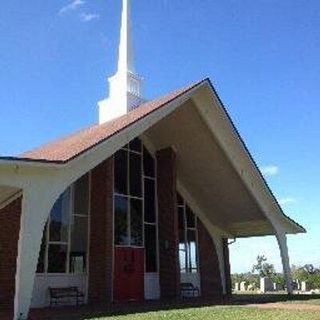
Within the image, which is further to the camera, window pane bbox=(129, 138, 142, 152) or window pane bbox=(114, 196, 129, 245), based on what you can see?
window pane bbox=(129, 138, 142, 152)

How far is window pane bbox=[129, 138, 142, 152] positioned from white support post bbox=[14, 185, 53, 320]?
7973 mm

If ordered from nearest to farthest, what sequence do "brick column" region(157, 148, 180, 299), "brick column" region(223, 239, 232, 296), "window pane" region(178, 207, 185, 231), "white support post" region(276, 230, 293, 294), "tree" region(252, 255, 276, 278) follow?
"brick column" region(157, 148, 180, 299), "white support post" region(276, 230, 293, 294), "window pane" region(178, 207, 185, 231), "brick column" region(223, 239, 232, 296), "tree" region(252, 255, 276, 278)

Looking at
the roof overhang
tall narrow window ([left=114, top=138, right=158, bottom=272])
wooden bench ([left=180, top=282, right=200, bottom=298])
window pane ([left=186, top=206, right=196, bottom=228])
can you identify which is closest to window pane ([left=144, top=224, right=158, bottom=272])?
tall narrow window ([left=114, top=138, right=158, bottom=272])

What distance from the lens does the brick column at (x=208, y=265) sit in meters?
22.4

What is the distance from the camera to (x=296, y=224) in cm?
2197

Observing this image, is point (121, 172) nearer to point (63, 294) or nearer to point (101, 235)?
point (101, 235)

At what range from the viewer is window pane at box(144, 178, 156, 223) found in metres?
20.1

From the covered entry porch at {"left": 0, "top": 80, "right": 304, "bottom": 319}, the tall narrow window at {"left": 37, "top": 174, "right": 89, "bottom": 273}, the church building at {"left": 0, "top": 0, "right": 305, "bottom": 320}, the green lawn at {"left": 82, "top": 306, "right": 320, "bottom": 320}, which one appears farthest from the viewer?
the tall narrow window at {"left": 37, "top": 174, "right": 89, "bottom": 273}

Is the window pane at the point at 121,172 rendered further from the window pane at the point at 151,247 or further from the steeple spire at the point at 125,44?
the steeple spire at the point at 125,44

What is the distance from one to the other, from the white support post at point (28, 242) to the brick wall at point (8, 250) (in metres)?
3.84

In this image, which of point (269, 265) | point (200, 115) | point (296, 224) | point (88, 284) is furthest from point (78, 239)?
point (269, 265)

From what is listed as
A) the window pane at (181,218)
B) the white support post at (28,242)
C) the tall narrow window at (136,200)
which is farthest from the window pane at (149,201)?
the white support post at (28,242)

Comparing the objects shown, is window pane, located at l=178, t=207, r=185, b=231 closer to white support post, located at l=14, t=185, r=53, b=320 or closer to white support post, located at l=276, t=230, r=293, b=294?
white support post, located at l=276, t=230, r=293, b=294

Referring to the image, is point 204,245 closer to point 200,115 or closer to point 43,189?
point 200,115
